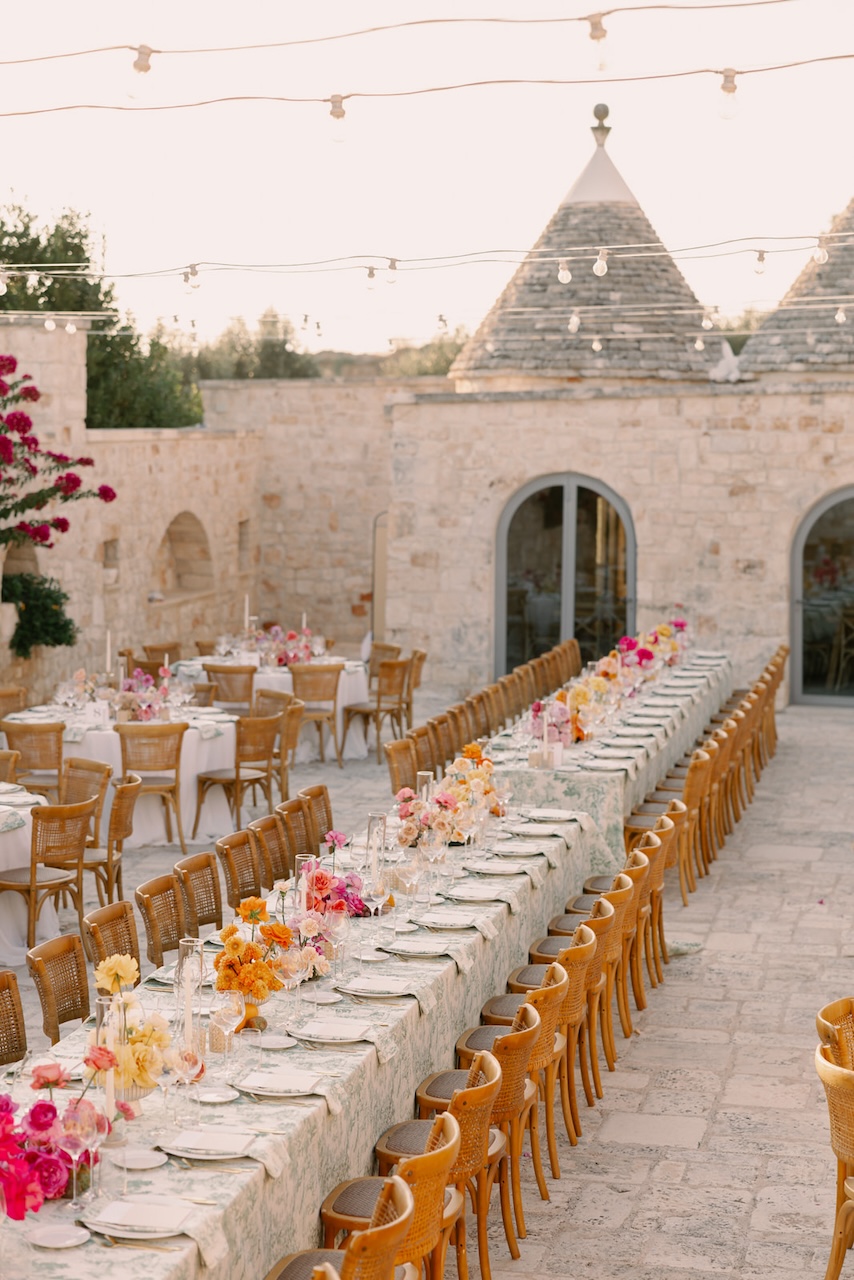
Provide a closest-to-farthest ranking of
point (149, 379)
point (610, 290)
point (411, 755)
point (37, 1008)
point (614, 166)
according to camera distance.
Answer: point (37, 1008), point (411, 755), point (610, 290), point (614, 166), point (149, 379)

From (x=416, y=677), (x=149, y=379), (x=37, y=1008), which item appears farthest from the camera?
(x=149, y=379)

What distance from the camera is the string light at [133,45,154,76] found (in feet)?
26.0

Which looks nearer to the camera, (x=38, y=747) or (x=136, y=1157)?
(x=136, y=1157)

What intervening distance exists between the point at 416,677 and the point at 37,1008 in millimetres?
8064

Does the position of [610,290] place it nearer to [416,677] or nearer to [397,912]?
[416,677]

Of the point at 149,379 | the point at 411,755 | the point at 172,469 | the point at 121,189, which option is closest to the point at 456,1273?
the point at 411,755

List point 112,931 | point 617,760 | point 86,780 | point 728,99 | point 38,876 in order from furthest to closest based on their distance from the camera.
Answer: point 617,760 < point 86,780 < point 38,876 < point 728,99 < point 112,931

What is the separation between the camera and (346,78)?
8836 millimetres

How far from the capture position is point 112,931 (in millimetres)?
6715

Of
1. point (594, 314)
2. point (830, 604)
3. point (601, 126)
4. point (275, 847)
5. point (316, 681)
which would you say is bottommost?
point (275, 847)

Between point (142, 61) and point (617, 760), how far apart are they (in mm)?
5437

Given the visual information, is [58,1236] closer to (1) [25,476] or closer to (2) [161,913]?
(2) [161,913]

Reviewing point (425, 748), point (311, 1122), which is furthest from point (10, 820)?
point (311, 1122)

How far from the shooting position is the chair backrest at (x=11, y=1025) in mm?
5941
